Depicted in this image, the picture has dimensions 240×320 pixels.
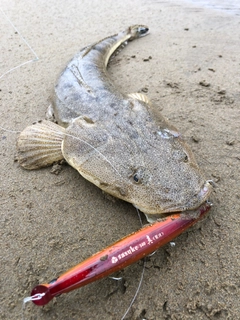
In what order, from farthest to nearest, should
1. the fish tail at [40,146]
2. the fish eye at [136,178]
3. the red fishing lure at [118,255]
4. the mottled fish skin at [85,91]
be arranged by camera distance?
the mottled fish skin at [85,91] < the fish tail at [40,146] < the fish eye at [136,178] < the red fishing lure at [118,255]

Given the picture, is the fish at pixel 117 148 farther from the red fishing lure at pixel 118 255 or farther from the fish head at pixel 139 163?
the red fishing lure at pixel 118 255

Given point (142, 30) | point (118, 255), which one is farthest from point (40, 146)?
point (142, 30)

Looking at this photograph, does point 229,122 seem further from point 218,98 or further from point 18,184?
point 18,184

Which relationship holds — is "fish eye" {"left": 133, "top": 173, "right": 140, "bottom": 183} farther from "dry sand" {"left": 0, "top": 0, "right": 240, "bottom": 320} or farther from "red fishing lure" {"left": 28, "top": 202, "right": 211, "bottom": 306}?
"red fishing lure" {"left": 28, "top": 202, "right": 211, "bottom": 306}

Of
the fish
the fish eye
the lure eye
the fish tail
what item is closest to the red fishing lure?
the fish

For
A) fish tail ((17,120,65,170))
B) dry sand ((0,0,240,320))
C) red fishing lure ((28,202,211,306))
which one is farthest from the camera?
fish tail ((17,120,65,170))

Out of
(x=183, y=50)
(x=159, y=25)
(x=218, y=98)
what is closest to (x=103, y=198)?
(x=218, y=98)

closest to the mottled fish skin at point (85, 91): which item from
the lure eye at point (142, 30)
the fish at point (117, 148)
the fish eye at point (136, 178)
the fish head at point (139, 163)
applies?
the fish at point (117, 148)
